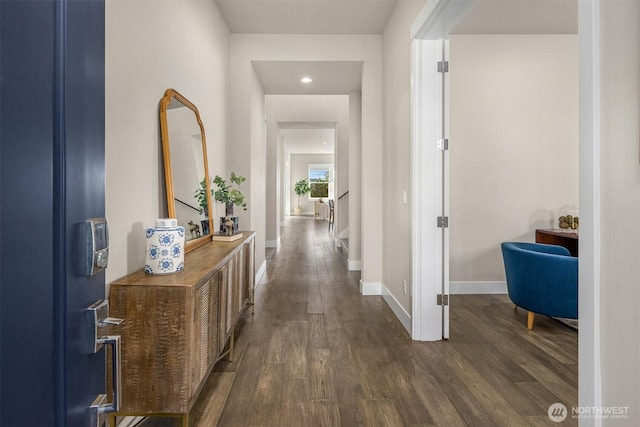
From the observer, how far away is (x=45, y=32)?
51cm

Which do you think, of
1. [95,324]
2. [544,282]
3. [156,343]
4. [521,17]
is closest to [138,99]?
[156,343]

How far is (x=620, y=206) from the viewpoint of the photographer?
97cm

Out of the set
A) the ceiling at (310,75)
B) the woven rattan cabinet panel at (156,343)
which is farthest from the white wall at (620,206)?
the ceiling at (310,75)

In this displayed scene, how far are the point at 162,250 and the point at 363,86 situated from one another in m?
3.11

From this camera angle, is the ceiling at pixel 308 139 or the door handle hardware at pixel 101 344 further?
the ceiling at pixel 308 139

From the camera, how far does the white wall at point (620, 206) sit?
922mm

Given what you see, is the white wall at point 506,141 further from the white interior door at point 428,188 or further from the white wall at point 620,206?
the white wall at point 620,206

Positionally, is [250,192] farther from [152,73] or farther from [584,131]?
[584,131]

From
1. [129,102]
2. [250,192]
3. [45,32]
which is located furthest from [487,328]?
[45,32]

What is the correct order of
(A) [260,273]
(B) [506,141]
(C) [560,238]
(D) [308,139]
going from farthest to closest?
(D) [308,139]
(A) [260,273]
(B) [506,141]
(C) [560,238]

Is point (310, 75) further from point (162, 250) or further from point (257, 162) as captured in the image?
point (162, 250)

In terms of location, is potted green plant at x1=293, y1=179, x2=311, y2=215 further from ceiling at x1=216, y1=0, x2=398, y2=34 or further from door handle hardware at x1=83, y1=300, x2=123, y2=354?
door handle hardware at x1=83, y1=300, x2=123, y2=354

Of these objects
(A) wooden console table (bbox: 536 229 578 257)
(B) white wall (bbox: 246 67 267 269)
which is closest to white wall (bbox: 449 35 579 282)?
(A) wooden console table (bbox: 536 229 578 257)

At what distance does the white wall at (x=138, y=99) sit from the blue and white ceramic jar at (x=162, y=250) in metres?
0.12
